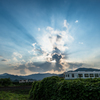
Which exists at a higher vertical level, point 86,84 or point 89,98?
point 86,84

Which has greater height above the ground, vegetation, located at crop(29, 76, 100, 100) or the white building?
the white building

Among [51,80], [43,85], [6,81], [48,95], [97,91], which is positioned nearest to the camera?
[97,91]

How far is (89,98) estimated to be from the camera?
22.9 feet

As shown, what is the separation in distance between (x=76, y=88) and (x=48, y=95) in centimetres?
390

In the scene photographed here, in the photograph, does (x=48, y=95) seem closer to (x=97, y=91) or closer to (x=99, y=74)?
(x=97, y=91)

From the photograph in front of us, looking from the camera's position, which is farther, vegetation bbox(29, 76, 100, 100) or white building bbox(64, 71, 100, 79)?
white building bbox(64, 71, 100, 79)

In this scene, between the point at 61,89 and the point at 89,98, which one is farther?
the point at 61,89

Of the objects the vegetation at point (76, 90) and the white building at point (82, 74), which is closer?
the vegetation at point (76, 90)

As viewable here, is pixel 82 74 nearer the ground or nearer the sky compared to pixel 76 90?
nearer the sky

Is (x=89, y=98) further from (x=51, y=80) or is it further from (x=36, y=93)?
(x=36, y=93)

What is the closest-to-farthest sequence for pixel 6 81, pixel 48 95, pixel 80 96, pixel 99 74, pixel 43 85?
pixel 80 96
pixel 48 95
pixel 43 85
pixel 99 74
pixel 6 81

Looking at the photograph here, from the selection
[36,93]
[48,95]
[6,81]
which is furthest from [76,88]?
[6,81]

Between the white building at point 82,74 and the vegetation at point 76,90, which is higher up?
the white building at point 82,74

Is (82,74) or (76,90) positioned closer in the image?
(76,90)
